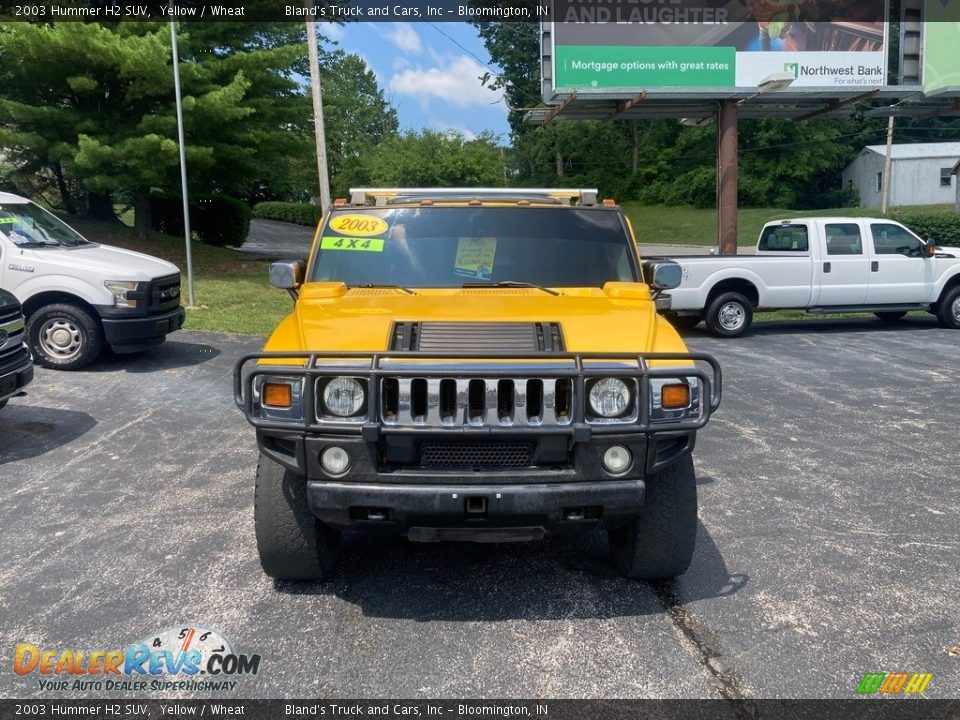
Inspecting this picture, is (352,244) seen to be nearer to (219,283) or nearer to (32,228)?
(32,228)

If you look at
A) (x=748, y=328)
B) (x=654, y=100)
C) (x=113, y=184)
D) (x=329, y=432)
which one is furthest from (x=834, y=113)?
(x=329, y=432)

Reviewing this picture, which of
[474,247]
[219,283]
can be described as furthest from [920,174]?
[474,247]

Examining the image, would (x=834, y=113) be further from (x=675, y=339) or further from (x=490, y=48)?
(x=490, y=48)

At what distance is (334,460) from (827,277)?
37.8ft

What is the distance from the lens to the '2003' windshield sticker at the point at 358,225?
4684mm

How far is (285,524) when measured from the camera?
3.64 meters

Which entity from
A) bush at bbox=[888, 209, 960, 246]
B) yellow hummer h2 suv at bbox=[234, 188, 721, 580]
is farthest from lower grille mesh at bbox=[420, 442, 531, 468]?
bush at bbox=[888, 209, 960, 246]

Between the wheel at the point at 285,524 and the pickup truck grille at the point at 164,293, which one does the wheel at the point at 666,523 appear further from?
the pickup truck grille at the point at 164,293

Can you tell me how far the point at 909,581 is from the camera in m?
3.96

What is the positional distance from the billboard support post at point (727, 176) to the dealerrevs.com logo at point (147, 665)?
14945 millimetres

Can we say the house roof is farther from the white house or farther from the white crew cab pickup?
the white crew cab pickup

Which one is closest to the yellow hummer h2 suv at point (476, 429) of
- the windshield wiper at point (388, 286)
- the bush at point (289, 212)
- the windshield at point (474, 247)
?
the windshield wiper at point (388, 286)

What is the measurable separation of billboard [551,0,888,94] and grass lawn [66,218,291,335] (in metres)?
7.33

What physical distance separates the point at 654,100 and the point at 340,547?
14472 mm
